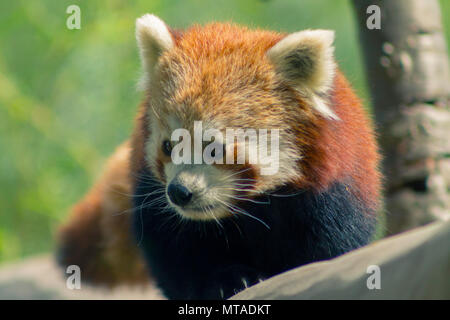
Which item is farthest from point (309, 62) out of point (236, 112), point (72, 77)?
point (72, 77)

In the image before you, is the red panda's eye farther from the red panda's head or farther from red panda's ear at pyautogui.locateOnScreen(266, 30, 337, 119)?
red panda's ear at pyautogui.locateOnScreen(266, 30, 337, 119)

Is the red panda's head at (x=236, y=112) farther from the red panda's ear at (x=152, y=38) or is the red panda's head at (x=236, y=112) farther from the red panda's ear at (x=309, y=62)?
the red panda's ear at (x=152, y=38)

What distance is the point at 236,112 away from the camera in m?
2.57

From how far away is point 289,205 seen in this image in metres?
2.70

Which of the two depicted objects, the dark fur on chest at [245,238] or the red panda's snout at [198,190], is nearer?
the red panda's snout at [198,190]

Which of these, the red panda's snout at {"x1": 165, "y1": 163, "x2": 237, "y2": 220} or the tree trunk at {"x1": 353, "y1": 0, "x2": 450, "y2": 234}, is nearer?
the red panda's snout at {"x1": 165, "y1": 163, "x2": 237, "y2": 220}

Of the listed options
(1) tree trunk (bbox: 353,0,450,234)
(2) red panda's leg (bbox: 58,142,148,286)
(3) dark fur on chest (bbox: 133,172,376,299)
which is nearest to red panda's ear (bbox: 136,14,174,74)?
(3) dark fur on chest (bbox: 133,172,376,299)

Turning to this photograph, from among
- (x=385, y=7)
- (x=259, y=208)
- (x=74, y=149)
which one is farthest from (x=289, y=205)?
(x=74, y=149)

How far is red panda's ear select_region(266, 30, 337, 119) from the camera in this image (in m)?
2.58

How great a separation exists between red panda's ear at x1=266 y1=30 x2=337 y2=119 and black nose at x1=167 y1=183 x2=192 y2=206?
704 millimetres

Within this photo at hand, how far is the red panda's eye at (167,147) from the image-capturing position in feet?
8.61

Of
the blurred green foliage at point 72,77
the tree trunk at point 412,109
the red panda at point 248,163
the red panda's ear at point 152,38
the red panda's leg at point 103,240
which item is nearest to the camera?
the red panda at point 248,163

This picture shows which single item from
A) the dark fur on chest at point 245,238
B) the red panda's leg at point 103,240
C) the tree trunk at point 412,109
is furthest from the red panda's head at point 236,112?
the red panda's leg at point 103,240

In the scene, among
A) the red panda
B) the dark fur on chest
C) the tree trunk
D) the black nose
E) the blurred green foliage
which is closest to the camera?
the black nose
